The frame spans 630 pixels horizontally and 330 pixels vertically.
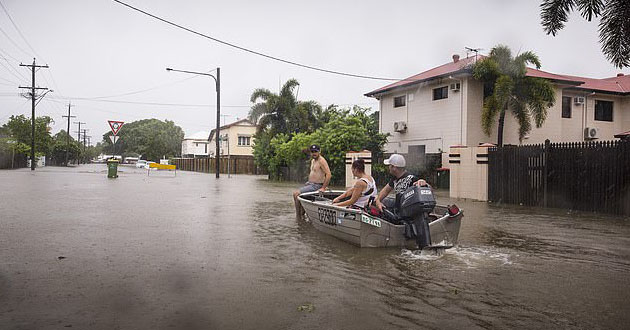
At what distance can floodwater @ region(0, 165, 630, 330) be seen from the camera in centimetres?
437

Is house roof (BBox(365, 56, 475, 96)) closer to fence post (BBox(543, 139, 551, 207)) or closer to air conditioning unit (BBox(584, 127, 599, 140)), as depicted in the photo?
air conditioning unit (BBox(584, 127, 599, 140))

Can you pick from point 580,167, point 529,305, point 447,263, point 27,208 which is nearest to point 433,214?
point 447,263

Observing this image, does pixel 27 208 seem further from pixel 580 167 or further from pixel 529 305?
pixel 580 167

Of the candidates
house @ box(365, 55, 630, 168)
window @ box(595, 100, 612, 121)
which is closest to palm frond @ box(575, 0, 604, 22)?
house @ box(365, 55, 630, 168)

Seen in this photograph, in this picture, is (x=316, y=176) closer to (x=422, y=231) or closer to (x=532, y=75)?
(x=422, y=231)

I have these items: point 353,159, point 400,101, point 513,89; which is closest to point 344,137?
point 353,159

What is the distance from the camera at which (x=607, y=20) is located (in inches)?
156

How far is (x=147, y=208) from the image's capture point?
43.8ft

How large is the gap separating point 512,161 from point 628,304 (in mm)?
11630

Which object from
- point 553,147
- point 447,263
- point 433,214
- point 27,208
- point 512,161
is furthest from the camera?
→ point 512,161

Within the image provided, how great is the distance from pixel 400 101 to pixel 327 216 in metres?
23.4

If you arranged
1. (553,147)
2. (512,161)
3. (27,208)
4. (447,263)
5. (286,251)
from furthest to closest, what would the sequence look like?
(512,161) < (553,147) < (27,208) < (286,251) < (447,263)

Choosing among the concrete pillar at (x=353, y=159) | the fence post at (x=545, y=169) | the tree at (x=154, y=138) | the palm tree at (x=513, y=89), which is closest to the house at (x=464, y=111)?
the palm tree at (x=513, y=89)

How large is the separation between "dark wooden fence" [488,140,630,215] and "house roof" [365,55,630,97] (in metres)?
10.4
